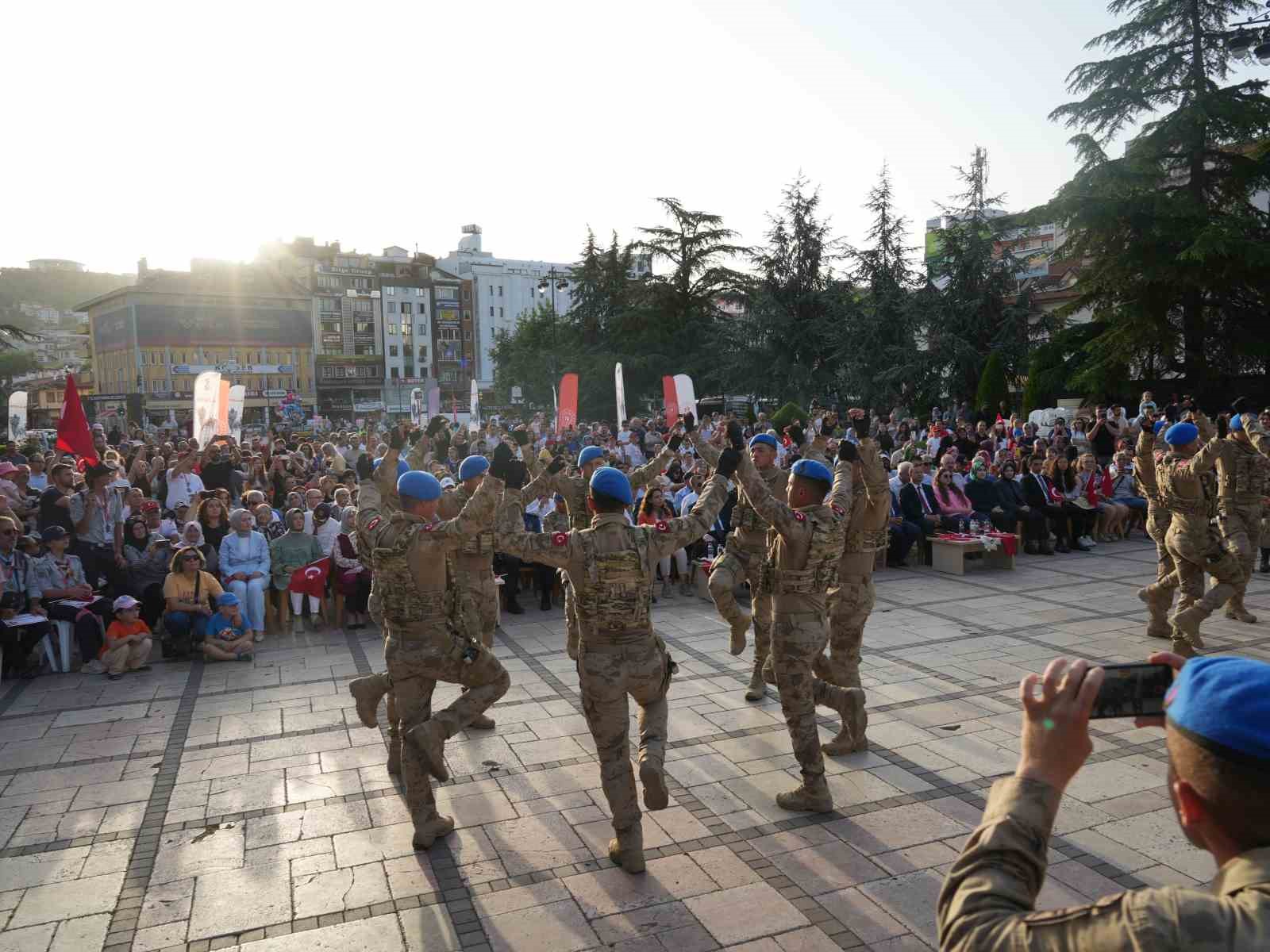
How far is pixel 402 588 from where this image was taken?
591cm

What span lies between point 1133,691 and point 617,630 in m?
3.72

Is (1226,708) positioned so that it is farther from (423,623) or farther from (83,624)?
(83,624)

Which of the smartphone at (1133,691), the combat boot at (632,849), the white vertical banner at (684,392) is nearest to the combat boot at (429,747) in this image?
the combat boot at (632,849)

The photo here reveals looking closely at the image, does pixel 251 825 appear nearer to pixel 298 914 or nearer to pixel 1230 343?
pixel 298 914

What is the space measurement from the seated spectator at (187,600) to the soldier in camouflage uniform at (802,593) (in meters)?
6.95

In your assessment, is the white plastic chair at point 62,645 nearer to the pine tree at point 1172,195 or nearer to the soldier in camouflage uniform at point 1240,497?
the soldier in camouflage uniform at point 1240,497

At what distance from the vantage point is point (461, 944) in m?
4.57

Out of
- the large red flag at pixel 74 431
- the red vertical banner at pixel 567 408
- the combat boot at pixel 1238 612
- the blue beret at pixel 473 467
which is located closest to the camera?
the blue beret at pixel 473 467

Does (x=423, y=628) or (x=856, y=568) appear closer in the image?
(x=423, y=628)

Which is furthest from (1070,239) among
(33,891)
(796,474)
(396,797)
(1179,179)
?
(33,891)

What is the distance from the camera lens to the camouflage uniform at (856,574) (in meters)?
7.31

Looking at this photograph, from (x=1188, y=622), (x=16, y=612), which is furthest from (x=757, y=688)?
(x=16, y=612)

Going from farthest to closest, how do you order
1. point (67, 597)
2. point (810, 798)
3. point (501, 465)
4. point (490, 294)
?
point (490, 294) → point (67, 597) → point (810, 798) → point (501, 465)

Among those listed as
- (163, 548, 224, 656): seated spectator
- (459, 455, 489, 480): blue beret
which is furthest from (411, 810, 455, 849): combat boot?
(163, 548, 224, 656): seated spectator
